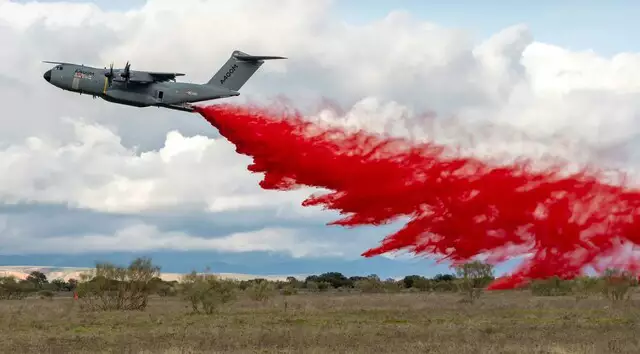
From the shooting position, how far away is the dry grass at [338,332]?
1503 inches

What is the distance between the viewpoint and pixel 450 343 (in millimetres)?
39438

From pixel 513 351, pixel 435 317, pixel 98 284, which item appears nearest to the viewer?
pixel 513 351

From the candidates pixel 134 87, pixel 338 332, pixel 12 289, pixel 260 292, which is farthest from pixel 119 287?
pixel 12 289

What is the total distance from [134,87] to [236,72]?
7.12 meters

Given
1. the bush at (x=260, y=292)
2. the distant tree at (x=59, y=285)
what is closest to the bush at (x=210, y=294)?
the bush at (x=260, y=292)

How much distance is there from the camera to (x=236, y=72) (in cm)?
5688

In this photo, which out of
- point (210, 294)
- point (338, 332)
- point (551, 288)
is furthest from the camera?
point (551, 288)

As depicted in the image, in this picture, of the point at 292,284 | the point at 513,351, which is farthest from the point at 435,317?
the point at 292,284

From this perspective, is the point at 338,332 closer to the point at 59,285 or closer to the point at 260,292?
the point at 260,292

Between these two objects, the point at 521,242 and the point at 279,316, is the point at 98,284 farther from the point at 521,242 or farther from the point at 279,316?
the point at 521,242

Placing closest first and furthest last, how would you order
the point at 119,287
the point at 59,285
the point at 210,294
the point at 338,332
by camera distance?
the point at 338,332 < the point at 210,294 < the point at 119,287 < the point at 59,285

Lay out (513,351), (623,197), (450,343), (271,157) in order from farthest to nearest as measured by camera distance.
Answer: (623,197)
(271,157)
(450,343)
(513,351)

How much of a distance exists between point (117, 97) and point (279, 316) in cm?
2090

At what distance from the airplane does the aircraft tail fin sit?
1.82 metres
